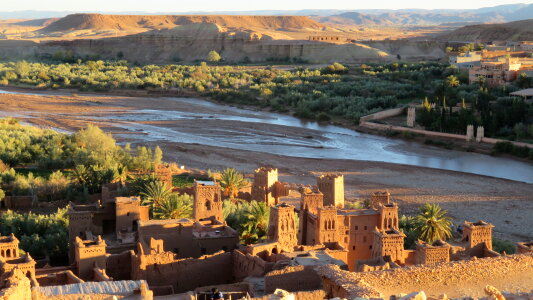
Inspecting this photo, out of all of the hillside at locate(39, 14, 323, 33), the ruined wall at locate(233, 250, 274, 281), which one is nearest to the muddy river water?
the ruined wall at locate(233, 250, 274, 281)

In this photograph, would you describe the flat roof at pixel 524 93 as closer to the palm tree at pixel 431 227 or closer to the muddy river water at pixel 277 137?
the muddy river water at pixel 277 137

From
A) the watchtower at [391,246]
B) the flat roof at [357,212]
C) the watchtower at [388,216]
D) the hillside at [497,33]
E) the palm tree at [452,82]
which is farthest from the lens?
the hillside at [497,33]

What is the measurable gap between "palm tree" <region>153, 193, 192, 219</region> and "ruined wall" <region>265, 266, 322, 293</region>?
687 cm

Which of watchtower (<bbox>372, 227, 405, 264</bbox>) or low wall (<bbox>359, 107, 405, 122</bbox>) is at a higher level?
watchtower (<bbox>372, 227, 405, 264</bbox>)

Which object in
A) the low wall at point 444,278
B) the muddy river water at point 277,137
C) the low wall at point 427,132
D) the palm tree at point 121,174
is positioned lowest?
the muddy river water at point 277,137

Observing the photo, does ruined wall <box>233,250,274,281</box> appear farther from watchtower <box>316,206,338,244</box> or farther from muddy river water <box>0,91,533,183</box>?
muddy river water <box>0,91,533,183</box>

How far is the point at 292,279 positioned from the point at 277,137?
93.4ft

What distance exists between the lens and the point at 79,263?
545 inches

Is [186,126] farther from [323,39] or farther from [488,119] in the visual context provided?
[323,39]

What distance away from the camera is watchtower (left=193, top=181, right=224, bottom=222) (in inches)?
701

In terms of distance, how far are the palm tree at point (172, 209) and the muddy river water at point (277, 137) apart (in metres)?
16.6

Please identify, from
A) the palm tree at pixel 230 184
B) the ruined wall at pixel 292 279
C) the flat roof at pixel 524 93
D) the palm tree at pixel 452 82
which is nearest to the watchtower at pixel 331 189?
the palm tree at pixel 230 184

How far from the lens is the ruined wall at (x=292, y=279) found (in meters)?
12.2

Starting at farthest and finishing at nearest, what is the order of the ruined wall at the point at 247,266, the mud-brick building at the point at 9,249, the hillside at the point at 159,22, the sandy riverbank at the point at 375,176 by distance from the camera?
the hillside at the point at 159,22 → the sandy riverbank at the point at 375,176 → the mud-brick building at the point at 9,249 → the ruined wall at the point at 247,266
